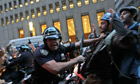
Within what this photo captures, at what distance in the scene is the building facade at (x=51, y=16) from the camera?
36.3 m

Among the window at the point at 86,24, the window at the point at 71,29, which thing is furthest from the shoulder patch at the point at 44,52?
the window at the point at 71,29

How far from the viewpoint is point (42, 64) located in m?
2.74

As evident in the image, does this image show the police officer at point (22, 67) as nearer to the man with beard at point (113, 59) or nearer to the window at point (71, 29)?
the man with beard at point (113, 59)

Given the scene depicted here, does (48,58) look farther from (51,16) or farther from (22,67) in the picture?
(51,16)

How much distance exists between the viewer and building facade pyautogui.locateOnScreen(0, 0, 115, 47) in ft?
119

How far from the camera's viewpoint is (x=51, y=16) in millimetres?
39062

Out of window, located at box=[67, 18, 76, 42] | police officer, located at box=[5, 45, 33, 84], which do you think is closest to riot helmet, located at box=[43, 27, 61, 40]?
police officer, located at box=[5, 45, 33, 84]

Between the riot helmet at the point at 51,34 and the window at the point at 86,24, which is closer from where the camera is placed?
the riot helmet at the point at 51,34

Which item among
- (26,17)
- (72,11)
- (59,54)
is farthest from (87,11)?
(59,54)

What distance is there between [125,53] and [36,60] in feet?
4.99

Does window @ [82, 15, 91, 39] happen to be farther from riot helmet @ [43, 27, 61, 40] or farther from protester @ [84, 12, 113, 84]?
protester @ [84, 12, 113, 84]

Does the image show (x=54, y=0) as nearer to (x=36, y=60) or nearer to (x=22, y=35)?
(x=22, y=35)

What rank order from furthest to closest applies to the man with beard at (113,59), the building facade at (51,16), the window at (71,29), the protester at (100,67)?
the window at (71,29) → the building facade at (51,16) → the protester at (100,67) → the man with beard at (113,59)

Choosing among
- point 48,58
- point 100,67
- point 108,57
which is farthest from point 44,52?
point 108,57
